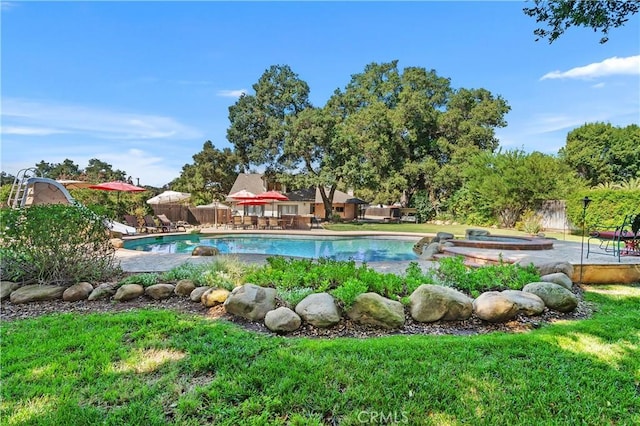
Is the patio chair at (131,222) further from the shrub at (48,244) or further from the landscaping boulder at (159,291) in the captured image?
the landscaping boulder at (159,291)

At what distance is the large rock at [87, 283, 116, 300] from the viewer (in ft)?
15.2

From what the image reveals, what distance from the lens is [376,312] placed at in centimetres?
369

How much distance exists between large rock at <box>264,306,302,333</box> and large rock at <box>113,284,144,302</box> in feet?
7.35

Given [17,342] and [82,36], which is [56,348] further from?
[82,36]

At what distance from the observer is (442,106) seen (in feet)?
105

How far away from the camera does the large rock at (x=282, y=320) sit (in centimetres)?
350

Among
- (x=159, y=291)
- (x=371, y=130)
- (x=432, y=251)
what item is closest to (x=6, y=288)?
(x=159, y=291)

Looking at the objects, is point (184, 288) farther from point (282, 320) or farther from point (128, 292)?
point (282, 320)

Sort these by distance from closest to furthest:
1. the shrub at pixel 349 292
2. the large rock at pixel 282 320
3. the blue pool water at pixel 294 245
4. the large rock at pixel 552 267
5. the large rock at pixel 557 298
A: 1. the large rock at pixel 282 320
2. the shrub at pixel 349 292
3. the large rock at pixel 557 298
4. the large rock at pixel 552 267
5. the blue pool water at pixel 294 245

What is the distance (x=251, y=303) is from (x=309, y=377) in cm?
160

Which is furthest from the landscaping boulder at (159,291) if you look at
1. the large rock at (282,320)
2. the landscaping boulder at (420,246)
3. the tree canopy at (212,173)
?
the tree canopy at (212,173)

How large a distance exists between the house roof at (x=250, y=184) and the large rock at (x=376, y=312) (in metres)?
27.8

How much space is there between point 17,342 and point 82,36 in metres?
6.75

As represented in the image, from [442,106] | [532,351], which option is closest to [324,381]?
[532,351]
